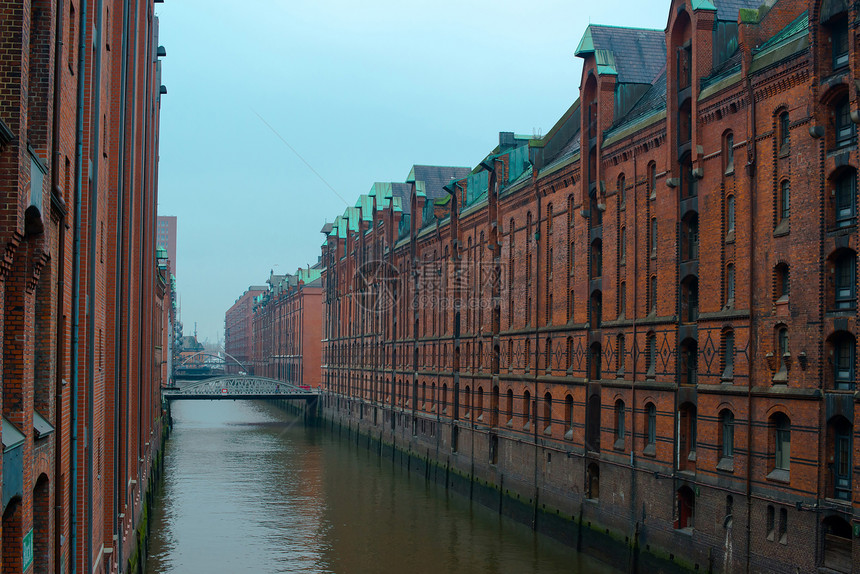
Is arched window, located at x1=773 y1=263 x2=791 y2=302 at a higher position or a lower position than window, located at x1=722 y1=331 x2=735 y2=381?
higher

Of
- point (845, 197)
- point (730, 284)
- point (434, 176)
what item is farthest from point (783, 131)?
point (434, 176)

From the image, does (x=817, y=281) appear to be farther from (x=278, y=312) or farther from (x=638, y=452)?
(x=278, y=312)

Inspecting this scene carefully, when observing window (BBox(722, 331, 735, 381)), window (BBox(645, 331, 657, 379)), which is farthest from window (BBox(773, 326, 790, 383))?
window (BBox(645, 331, 657, 379))

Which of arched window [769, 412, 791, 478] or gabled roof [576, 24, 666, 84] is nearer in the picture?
arched window [769, 412, 791, 478]

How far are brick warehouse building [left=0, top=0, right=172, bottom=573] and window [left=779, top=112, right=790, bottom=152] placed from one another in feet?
46.4

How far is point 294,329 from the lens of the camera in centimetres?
10688

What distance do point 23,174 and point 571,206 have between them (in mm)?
25189

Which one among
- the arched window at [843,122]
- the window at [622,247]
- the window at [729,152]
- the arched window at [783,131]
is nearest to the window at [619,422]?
the window at [622,247]

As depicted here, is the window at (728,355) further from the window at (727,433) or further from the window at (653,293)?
the window at (653,293)

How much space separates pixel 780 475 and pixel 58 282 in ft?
50.9

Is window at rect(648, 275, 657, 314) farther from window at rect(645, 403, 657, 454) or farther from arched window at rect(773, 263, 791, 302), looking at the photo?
arched window at rect(773, 263, 791, 302)

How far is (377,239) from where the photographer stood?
65.8 metres

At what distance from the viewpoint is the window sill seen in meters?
19.5

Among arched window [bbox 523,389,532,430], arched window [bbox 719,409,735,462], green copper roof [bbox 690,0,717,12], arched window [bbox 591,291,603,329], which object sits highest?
green copper roof [bbox 690,0,717,12]
